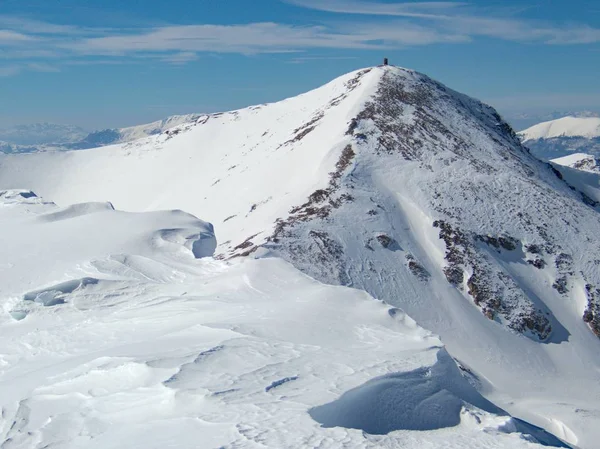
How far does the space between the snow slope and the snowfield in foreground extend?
41.5ft

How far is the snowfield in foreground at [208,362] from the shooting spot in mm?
11109

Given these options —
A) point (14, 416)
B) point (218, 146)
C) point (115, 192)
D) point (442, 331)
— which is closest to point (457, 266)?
point (442, 331)

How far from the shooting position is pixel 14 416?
12000mm

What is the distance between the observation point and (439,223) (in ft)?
151

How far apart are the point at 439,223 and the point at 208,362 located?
34.9 m

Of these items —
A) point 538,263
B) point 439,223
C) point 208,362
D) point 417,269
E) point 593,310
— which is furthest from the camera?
point 439,223

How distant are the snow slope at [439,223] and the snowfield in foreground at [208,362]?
12.6 metres

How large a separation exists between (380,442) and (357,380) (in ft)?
7.39

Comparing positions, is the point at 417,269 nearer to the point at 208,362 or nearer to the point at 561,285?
the point at 561,285

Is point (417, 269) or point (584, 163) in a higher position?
point (417, 269)

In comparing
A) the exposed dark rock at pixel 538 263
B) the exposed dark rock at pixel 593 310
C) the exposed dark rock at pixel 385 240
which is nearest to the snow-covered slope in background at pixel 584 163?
the exposed dark rock at pixel 538 263

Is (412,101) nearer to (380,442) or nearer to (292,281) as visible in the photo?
(292,281)

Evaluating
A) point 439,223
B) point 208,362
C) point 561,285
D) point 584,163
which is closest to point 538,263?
point 561,285

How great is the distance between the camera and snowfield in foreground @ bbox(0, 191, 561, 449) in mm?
11109
